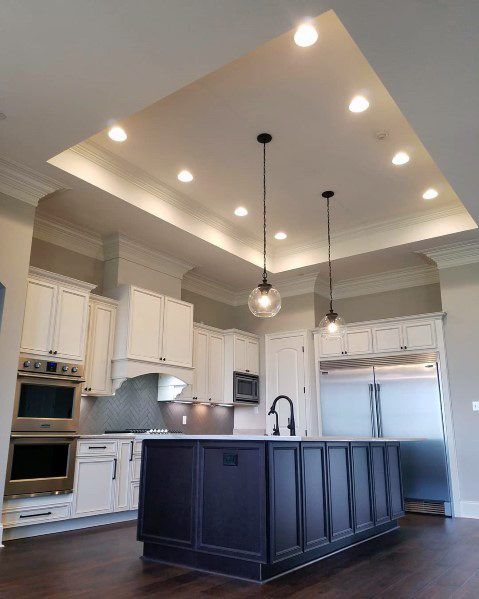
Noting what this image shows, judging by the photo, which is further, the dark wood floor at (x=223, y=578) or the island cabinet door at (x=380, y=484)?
the island cabinet door at (x=380, y=484)

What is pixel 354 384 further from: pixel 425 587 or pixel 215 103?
pixel 215 103

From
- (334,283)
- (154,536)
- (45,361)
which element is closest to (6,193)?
(45,361)

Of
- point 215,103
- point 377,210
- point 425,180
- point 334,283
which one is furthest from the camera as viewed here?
point 334,283

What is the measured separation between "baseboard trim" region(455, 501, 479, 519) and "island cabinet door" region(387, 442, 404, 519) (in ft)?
3.14

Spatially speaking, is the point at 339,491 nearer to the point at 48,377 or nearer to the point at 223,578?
the point at 223,578

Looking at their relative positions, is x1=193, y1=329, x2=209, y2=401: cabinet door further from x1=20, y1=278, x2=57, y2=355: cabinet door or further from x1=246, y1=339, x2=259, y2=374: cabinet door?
x1=20, y1=278, x2=57, y2=355: cabinet door

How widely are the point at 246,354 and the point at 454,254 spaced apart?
10.4 feet

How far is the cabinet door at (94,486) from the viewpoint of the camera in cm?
464

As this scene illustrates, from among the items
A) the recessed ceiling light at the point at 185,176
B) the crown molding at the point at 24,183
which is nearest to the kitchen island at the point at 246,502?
the crown molding at the point at 24,183

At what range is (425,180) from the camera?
5.12 m

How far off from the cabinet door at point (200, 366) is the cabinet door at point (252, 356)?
79cm

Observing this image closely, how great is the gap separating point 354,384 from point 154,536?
373 centimetres

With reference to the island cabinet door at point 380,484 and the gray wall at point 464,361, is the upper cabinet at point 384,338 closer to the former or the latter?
the gray wall at point 464,361

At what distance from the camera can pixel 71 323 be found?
16.0ft
